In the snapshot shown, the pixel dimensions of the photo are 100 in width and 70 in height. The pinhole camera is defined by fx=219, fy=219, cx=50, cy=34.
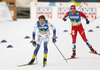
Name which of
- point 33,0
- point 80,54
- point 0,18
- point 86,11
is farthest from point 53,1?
point 80,54

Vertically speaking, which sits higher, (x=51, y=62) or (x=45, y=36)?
(x=45, y=36)

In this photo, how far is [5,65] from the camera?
5.79m

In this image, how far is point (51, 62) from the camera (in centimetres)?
601

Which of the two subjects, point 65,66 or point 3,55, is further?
point 3,55

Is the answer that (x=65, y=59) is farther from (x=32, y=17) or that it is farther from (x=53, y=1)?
(x=53, y=1)

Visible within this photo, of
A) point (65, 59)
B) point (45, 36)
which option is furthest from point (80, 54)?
point (45, 36)

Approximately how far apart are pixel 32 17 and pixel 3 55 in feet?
48.1

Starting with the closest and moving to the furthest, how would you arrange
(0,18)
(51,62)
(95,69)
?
(95,69)
(51,62)
(0,18)

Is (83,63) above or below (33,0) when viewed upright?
below

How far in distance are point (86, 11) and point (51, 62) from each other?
1514 cm

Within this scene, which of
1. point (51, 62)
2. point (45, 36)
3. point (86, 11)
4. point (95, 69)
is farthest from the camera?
point (86, 11)

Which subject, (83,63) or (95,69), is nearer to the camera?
(95,69)

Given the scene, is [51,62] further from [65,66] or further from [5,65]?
[5,65]

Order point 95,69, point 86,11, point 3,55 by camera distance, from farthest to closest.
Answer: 1. point 86,11
2. point 3,55
3. point 95,69
